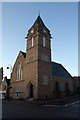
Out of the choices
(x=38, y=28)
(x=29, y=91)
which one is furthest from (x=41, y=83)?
(x=38, y=28)

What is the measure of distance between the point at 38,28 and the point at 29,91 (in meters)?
14.8

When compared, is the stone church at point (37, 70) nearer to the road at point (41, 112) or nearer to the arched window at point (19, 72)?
the arched window at point (19, 72)

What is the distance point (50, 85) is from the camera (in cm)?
3866

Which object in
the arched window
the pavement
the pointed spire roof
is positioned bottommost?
the pavement

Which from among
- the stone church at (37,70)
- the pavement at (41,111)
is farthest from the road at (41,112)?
the stone church at (37,70)

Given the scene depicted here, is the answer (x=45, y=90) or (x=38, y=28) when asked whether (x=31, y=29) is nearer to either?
(x=38, y=28)

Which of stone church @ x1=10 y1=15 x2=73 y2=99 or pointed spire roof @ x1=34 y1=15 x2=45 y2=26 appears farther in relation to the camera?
pointed spire roof @ x1=34 y1=15 x2=45 y2=26

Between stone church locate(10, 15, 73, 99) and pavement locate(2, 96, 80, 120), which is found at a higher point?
stone church locate(10, 15, 73, 99)

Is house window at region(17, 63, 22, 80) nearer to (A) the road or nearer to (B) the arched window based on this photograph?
(B) the arched window

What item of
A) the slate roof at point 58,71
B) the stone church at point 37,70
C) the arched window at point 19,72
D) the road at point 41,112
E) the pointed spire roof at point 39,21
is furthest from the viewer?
the slate roof at point 58,71

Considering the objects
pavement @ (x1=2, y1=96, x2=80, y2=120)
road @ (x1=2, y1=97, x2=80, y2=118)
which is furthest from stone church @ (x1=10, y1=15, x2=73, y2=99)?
road @ (x1=2, y1=97, x2=80, y2=118)

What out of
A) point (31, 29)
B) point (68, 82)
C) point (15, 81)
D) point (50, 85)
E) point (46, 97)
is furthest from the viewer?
point (68, 82)

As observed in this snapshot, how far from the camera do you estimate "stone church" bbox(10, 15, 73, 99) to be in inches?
1435

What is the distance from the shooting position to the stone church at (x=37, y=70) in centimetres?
3644
